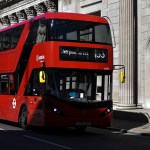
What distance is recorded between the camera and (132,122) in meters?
23.5

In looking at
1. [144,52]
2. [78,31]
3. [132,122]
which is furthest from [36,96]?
[144,52]

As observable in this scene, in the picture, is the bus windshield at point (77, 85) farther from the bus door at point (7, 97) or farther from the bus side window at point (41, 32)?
the bus door at point (7, 97)

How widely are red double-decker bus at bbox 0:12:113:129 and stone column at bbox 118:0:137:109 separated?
32.8 feet

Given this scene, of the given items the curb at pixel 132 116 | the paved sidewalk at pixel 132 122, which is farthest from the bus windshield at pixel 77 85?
the curb at pixel 132 116

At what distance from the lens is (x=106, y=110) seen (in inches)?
699

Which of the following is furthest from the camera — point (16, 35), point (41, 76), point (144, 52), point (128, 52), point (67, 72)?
point (144, 52)

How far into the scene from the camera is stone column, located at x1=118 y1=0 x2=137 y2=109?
92.9 ft

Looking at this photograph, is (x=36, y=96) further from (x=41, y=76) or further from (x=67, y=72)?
(x=67, y=72)

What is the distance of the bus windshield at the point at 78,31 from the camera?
17.5 meters

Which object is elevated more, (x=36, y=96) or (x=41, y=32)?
(x=41, y=32)

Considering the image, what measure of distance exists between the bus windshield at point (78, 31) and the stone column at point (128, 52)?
10015mm

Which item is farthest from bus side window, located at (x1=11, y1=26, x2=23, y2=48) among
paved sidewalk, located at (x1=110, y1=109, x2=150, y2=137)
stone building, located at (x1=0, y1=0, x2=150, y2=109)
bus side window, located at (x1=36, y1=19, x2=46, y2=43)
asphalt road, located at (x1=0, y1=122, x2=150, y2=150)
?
stone building, located at (x1=0, y1=0, x2=150, y2=109)

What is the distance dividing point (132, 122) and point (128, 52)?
614cm

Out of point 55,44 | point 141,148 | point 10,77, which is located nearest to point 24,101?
point 10,77
